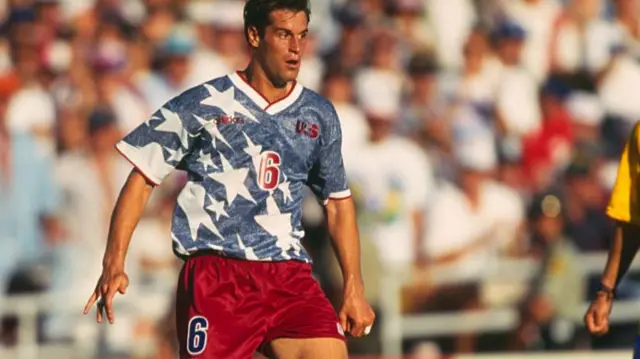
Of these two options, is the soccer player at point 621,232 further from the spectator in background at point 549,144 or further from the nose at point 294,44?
the spectator in background at point 549,144

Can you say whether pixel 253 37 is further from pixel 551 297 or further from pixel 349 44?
pixel 349 44

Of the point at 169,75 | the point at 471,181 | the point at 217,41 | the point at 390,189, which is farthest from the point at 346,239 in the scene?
the point at 217,41

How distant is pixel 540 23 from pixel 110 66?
3872mm

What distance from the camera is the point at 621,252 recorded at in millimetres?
6832

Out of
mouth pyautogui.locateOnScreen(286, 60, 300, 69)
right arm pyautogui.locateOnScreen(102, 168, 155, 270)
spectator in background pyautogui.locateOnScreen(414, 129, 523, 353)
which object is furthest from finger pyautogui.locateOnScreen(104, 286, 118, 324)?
spectator in background pyautogui.locateOnScreen(414, 129, 523, 353)

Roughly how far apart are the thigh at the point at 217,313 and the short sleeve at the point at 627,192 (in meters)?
1.65

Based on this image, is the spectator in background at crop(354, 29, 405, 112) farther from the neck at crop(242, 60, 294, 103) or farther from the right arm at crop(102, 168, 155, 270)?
the right arm at crop(102, 168, 155, 270)

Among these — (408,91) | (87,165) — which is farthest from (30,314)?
(408,91)

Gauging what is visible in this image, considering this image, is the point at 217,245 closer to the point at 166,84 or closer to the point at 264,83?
the point at 264,83

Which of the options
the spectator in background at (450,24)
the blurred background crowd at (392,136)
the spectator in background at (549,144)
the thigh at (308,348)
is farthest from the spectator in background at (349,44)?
the thigh at (308,348)

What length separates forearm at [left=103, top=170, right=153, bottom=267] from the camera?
637 cm

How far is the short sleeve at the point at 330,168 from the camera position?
6.71m

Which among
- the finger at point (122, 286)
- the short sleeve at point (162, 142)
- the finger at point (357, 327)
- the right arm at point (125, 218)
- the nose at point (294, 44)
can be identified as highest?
the nose at point (294, 44)

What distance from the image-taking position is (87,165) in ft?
39.6
